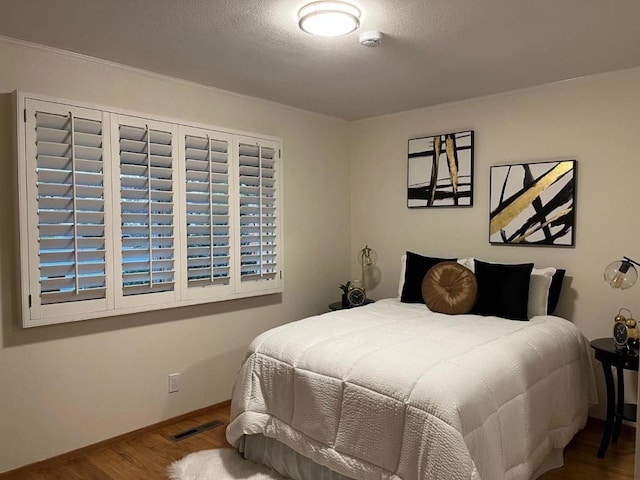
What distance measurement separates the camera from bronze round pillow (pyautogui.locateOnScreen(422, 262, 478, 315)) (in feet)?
10.9

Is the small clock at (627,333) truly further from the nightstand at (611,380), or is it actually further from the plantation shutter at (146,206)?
the plantation shutter at (146,206)

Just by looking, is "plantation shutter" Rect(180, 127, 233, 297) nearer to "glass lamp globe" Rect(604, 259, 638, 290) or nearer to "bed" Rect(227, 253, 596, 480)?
"bed" Rect(227, 253, 596, 480)

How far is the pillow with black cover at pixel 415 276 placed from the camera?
3.77 metres

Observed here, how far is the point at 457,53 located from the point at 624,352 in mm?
2021

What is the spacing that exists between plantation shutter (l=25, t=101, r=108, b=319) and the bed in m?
1.10

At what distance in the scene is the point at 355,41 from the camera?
2637 millimetres

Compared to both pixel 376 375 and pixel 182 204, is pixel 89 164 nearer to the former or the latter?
pixel 182 204

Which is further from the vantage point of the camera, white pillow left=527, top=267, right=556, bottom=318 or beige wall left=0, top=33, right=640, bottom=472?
white pillow left=527, top=267, right=556, bottom=318

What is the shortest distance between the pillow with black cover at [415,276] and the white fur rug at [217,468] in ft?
5.70

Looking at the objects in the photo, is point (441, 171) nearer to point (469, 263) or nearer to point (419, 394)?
point (469, 263)

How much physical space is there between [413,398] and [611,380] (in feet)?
5.44

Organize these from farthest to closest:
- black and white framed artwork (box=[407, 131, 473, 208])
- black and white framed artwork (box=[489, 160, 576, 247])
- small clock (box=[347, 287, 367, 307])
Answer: small clock (box=[347, 287, 367, 307])
black and white framed artwork (box=[407, 131, 473, 208])
black and white framed artwork (box=[489, 160, 576, 247])

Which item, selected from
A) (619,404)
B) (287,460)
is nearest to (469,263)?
(619,404)

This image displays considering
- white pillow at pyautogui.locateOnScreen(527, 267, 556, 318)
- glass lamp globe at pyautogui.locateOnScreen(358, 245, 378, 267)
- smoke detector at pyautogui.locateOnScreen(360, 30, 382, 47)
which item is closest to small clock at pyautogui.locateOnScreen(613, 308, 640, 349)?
white pillow at pyautogui.locateOnScreen(527, 267, 556, 318)
